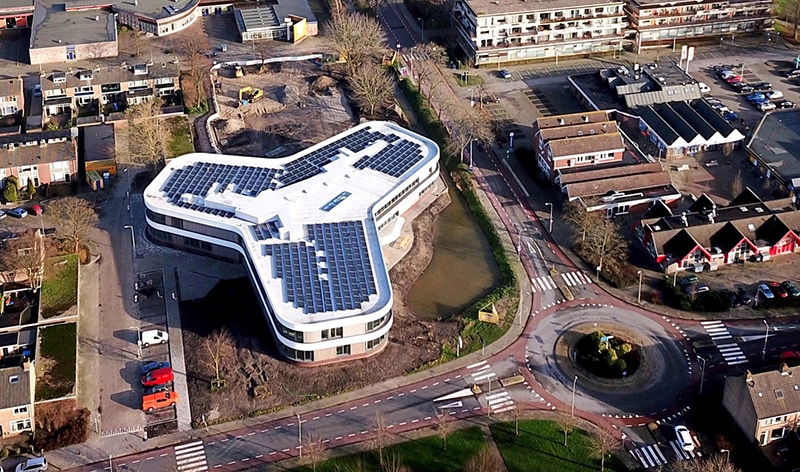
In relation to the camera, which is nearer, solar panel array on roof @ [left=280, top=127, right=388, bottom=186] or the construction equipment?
solar panel array on roof @ [left=280, top=127, right=388, bottom=186]

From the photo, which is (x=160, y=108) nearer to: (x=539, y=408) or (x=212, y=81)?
(x=212, y=81)

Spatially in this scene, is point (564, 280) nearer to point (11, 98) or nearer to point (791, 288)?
point (791, 288)

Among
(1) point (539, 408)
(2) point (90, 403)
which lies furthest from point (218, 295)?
(1) point (539, 408)

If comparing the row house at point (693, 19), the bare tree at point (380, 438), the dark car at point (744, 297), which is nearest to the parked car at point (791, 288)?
the dark car at point (744, 297)

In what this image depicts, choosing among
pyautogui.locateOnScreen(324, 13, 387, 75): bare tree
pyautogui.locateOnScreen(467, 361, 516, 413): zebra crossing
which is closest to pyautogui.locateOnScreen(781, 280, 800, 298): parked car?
pyautogui.locateOnScreen(467, 361, 516, 413): zebra crossing

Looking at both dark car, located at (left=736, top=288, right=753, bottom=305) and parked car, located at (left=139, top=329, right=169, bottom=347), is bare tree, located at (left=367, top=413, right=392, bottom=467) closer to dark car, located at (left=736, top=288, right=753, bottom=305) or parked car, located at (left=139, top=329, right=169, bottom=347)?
parked car, located at (left=139, top=329, right=169, bottom=347)

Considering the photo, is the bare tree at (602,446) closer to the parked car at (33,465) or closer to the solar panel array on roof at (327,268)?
the solar panel array on roof at (327,268)

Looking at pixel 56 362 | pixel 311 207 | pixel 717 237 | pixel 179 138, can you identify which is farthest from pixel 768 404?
pixel 179 138
